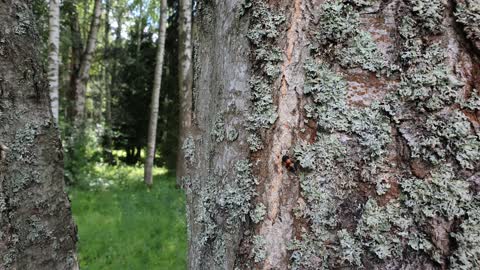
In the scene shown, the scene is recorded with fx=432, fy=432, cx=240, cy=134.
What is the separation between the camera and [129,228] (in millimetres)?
6613

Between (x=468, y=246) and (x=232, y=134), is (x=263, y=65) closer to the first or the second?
(x=232, y=134)

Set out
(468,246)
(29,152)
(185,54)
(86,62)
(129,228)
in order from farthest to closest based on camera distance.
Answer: (86,62) → (185,54) → (129,228) → (29,152) → (468,246)

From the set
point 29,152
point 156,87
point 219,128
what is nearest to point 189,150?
point 219,128

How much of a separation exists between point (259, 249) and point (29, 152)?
1369 mm

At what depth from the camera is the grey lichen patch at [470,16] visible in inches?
29.8

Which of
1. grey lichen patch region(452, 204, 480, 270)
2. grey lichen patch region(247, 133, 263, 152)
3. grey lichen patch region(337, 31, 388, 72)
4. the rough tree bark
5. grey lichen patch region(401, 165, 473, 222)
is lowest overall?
grey lichen patch region(452, 204, 480, 270)

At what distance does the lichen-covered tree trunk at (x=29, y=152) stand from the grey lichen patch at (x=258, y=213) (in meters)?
1.26

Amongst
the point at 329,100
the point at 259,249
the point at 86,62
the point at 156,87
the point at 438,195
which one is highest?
the point at 86,62

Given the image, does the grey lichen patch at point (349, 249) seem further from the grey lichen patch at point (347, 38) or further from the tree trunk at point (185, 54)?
the tree trunk at point (185, 54)

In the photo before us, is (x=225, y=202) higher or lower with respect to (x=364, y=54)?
lower

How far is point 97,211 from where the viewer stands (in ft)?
25.2

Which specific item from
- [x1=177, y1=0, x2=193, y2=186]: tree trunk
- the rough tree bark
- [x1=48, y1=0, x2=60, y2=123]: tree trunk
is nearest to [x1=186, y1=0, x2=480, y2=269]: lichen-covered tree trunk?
[x1=48, y1=0, x2=60, y2=123]: tree trunk

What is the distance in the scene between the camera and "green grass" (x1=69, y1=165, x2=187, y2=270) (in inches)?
209

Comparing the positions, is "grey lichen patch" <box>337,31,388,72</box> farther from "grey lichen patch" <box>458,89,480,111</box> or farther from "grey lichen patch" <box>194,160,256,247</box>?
"grey lichen patch" <box>194,160,256,247</box>
